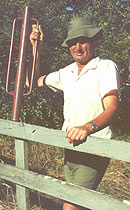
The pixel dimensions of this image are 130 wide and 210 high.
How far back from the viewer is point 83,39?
6.88 feet

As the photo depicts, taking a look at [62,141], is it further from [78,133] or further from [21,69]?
[21,69]

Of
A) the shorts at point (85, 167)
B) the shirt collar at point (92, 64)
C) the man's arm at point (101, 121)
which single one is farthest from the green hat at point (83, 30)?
the shorts at point (85, 167)

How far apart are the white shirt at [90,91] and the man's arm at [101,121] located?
0.17 feet

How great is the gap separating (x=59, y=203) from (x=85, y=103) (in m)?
2.22

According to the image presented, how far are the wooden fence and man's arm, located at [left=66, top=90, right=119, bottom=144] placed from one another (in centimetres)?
13

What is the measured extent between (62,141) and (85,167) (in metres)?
0.24

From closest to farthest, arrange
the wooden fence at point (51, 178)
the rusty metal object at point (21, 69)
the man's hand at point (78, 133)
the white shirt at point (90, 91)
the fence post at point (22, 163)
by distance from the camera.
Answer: the man's hand at point (78, 133)
the wooden fence at point (51, 178)
the white shirt at point (90, 91)
the fence post at point (22, 163)
the rusty metal object at point (21, 69)

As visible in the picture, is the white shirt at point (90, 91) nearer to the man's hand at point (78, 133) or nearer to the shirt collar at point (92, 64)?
the shirt collar at point (92, 64)

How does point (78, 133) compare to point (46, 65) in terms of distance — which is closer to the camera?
point (78, 133)

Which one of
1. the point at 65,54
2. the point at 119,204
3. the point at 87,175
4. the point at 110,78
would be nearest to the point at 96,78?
the point at 110,78

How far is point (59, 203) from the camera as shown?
383 cm

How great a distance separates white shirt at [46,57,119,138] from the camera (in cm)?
194

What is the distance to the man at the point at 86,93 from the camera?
1.95 metres

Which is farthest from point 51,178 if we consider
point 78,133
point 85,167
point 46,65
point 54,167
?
point 46,65
